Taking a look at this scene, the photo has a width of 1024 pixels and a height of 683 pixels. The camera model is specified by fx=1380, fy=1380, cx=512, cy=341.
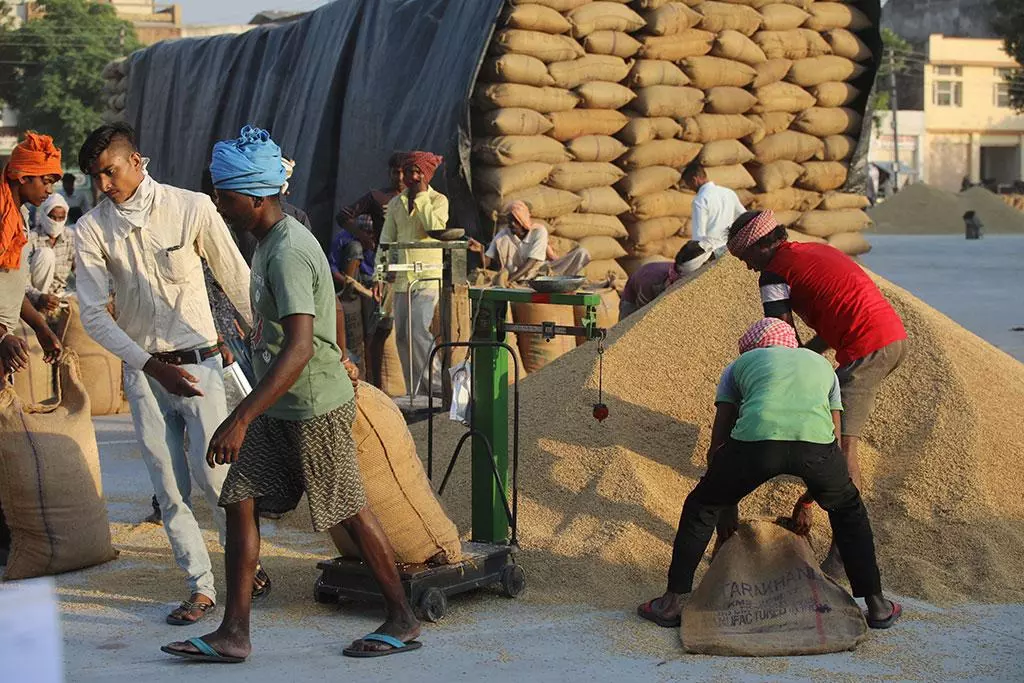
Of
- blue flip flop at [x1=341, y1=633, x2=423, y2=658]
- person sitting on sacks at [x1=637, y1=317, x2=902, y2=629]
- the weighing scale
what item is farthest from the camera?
the weighing scale

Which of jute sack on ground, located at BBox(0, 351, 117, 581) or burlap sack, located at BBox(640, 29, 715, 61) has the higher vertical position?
burlap sack, located at BBox(640, 29, 715, 61)

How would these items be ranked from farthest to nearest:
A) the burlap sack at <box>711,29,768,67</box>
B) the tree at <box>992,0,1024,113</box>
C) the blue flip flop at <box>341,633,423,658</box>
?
1. the tree at <box>992,0,1024,113</box>
2. the burlap sack at <box>711,29,768,67</box>
3. the blue flip flop at <box>341,633,423,658</box>

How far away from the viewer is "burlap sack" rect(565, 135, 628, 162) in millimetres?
9789

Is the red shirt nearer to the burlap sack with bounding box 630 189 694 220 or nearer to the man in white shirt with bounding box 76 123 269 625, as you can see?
the man in white shirt with bounding box 76 123 269 625

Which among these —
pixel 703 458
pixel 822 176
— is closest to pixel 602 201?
pixel 822 176

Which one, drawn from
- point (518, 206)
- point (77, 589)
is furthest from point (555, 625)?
point (518, 206)

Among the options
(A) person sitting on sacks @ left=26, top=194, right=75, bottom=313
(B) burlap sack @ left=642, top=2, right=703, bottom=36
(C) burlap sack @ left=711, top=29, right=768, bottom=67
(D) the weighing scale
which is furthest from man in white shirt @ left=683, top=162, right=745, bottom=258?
(D) the weighing scale

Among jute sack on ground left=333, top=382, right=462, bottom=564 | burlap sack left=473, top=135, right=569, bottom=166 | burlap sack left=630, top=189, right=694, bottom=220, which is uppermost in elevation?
burlap sack left=473, top=135, right=569, bottom=166

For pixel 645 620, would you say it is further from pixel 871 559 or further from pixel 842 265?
pixel 842 265

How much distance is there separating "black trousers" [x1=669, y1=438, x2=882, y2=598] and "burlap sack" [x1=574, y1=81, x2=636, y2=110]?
19.9 feet

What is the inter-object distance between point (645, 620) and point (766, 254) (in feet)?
4.17

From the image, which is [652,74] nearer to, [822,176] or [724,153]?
[724,153]

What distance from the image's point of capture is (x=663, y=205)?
10289 millimetres

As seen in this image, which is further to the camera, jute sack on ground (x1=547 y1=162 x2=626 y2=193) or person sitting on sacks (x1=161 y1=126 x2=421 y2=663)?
jute sack on ground (x1=547 y1=162 x2=626 y2=193)
